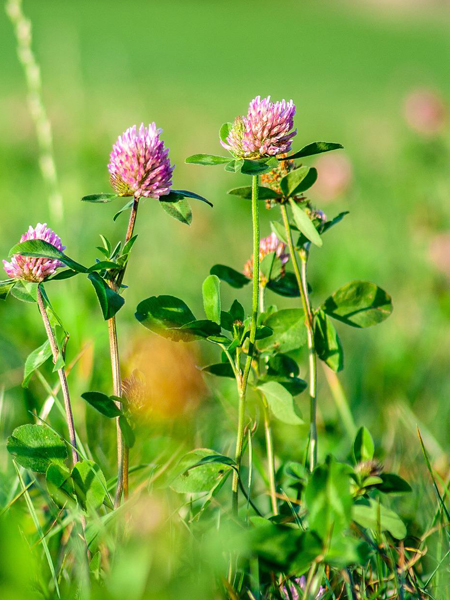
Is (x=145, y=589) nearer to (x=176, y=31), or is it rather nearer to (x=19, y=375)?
(x=19, y=375)

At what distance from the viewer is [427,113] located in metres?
3.07

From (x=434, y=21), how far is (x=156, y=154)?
27049mm

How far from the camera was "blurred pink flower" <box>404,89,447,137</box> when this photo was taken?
10.1 feet

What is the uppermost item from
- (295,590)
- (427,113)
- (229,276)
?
(427,113)

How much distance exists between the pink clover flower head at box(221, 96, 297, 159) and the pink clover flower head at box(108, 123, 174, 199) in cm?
9

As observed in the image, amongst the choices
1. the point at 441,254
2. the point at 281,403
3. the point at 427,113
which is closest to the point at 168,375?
the point at 281,403

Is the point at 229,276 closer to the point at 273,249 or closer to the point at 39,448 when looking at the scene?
the point at 273,249

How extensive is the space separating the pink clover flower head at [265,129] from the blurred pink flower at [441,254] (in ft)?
4.74

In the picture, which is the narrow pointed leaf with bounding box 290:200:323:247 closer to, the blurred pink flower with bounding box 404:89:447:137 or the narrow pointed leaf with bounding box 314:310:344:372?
the narrow pointed leaf with bounding box 314:310:344:372

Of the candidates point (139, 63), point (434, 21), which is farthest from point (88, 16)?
point (434, 21)

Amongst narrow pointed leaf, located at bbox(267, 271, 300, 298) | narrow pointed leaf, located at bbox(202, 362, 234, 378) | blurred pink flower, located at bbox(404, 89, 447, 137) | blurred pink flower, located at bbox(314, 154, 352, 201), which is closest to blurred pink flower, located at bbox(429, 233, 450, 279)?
blurred pink flower, located at bbox(314, 154, 352, 201)

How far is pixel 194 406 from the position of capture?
1.26 meters

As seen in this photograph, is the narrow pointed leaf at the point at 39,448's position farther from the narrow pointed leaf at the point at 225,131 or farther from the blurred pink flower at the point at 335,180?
the blurred pink flower at the point at 335,180

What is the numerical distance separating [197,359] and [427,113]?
2.10 meters
